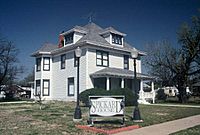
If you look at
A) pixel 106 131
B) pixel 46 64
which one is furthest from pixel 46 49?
pixel 106 131

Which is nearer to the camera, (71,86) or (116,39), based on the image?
(71,86)

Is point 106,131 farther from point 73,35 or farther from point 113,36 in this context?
point 113,36

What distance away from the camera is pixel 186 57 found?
3197 centimetres

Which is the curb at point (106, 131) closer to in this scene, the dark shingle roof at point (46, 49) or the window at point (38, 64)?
the dark shingle roof at point (46, 49)

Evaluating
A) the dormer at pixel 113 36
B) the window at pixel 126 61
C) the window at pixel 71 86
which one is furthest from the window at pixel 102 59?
the window at pixel 71 86

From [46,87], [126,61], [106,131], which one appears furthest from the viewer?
[46,87]

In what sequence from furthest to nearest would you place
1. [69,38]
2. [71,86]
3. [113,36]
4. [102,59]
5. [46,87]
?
[46,87] → [69,38] → [113,36] → [71,86] → [102,59]

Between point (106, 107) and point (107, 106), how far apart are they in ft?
0.21

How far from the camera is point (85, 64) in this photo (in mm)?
25000

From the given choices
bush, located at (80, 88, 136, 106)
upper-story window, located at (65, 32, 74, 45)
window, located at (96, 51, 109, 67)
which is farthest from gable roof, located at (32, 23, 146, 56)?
bush, located at (80, 88, 136, 106)

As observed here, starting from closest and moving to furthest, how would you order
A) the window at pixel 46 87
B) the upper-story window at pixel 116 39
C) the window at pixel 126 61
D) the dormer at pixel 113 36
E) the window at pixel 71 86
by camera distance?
the window at pixel 71 86, the dormer at pixel 113 36, the upper-story window at pixel 116 39, the window at pixel 126 61, the window at pixel 46 87

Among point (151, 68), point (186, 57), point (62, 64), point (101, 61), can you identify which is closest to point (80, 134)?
point (101, 61)

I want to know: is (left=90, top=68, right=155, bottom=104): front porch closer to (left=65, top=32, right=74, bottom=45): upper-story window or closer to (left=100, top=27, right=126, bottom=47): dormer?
(left=100, top=27, right=126, bottom=47): dormer

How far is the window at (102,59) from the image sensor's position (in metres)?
26.3
